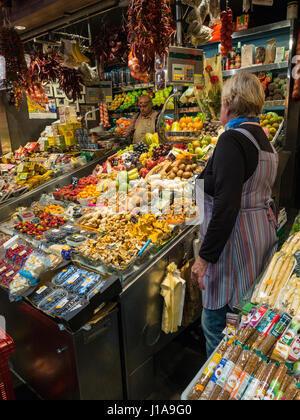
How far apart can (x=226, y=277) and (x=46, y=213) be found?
215 centimetres

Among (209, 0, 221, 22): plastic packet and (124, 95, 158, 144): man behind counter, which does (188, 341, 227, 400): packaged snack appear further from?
(124, 95, 158, 144): man behind counter

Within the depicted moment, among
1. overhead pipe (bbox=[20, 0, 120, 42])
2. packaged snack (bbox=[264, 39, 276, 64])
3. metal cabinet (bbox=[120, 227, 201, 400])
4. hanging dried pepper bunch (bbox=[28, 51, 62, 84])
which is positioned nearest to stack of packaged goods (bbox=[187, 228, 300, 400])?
metal cabinet (bbox=[120, 227, 201, 400])

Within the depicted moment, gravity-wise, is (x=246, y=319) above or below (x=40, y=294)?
above

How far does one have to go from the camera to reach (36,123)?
6.69 metres

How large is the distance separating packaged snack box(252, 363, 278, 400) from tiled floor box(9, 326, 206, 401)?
5.10ft

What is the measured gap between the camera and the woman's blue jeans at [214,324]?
2027 millimetres

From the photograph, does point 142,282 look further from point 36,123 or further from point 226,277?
point 36,123

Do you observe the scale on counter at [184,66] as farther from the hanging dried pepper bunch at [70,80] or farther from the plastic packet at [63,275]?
the hanging dried pepper bunch at [70,80]

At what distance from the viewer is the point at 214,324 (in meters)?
2.06

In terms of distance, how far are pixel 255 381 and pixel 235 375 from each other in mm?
76

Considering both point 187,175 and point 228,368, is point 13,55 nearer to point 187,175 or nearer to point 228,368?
point 187,175

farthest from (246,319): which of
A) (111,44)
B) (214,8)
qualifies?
(111,44)

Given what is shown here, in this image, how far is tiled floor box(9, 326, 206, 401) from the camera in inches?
98.0

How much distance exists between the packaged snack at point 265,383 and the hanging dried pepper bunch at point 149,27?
3008mm
